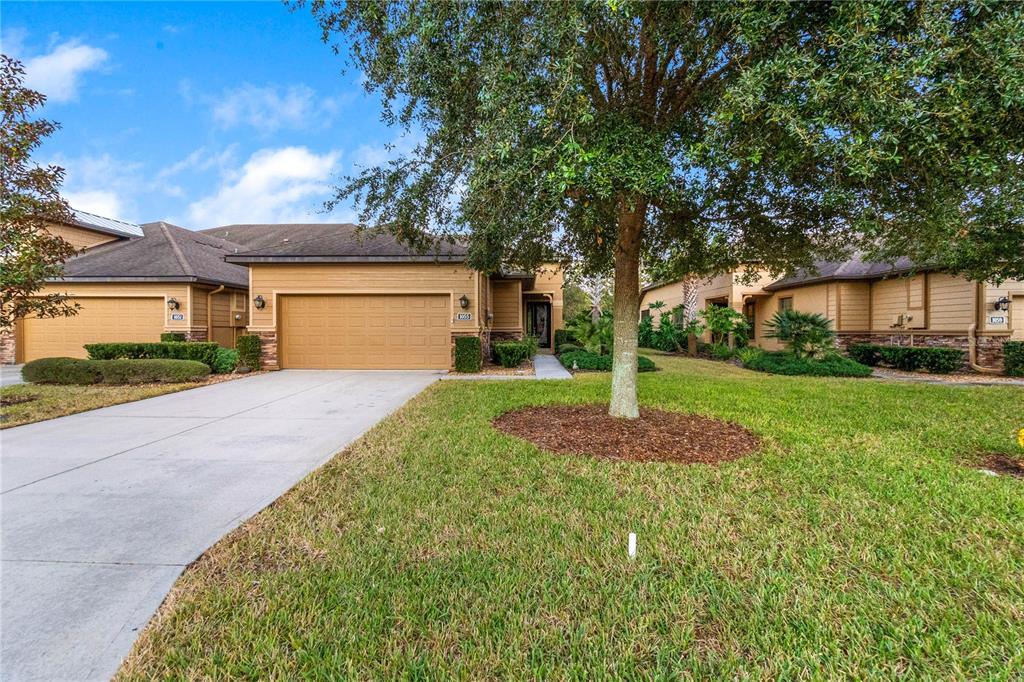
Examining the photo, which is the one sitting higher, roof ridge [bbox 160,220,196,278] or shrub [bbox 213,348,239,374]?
roof ridge [bbox 160,220,196,278]

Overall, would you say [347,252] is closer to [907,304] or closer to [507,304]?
[507,304]

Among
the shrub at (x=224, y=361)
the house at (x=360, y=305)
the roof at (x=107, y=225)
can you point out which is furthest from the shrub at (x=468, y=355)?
the roof at (x=107, y=225)

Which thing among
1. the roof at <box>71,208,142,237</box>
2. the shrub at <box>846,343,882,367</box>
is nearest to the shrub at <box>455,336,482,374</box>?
the shrub at <box>846,343,882,367</box>

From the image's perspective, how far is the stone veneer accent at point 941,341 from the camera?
10977 mm

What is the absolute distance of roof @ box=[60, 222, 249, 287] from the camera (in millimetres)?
12234

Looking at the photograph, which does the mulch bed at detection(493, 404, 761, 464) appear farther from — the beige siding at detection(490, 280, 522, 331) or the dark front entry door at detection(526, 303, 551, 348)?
the dark front entry door at detection(526, 303, 551, 348)

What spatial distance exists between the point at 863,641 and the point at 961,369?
46.0ft

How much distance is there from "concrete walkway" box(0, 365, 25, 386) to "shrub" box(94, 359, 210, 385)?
177cm

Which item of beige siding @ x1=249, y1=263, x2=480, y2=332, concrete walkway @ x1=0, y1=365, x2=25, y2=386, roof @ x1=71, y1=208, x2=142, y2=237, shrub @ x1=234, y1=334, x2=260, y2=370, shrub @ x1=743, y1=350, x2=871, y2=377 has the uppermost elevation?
roof @ x1=71, y1=208, x2=142, y2=237

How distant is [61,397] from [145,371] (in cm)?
168

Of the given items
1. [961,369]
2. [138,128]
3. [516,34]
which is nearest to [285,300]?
[138,128]

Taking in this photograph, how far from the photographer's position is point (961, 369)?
37.2ft

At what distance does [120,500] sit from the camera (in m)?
3.35

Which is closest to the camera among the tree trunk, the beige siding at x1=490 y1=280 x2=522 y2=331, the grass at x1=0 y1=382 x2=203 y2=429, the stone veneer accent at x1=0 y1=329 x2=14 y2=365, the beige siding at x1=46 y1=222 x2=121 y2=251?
the tree trunk
